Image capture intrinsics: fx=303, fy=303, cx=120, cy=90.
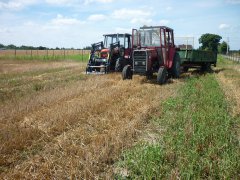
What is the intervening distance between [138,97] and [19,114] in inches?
152

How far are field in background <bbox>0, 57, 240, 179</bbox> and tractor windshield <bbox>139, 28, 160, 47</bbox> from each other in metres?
4.33

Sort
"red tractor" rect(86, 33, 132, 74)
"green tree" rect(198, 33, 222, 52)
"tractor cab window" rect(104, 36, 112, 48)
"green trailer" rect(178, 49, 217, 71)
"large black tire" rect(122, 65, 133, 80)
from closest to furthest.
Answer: "large black tire" rect(122, 65, 133, 80) → "red tractor" rect(86, 33, 132, 74) → "green trailer" rect(178, 49, 217, 71) → "tractor cab window" rect(104, 36, 112, 48) → "green tree" rect(198, 33, 222, 52)

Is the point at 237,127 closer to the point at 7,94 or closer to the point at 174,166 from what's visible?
the point at 174,166

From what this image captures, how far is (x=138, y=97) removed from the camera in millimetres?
9664

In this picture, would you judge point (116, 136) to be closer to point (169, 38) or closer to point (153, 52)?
point (153, 52)

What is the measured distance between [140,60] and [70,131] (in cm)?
721

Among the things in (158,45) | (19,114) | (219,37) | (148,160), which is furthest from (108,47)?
(219,37)

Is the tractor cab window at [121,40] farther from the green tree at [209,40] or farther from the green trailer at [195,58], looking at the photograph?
the green tree at [209,40]

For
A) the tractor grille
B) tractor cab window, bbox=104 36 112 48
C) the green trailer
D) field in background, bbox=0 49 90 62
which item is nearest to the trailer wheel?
the tractor grille

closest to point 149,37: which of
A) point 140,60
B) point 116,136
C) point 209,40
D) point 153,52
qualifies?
point 153,52

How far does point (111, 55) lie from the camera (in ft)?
53.0

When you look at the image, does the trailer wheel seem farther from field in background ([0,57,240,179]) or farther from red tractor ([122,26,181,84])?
field in background ([0,57,240,179])

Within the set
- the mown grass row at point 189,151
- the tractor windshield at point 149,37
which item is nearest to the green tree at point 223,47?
the tractor windshield at point 149,37

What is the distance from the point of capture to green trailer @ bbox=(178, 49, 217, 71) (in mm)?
16453
